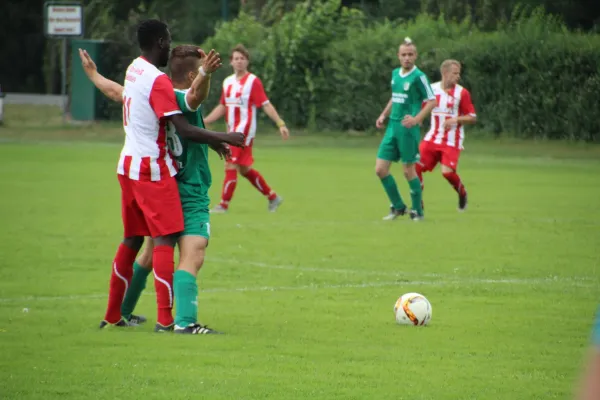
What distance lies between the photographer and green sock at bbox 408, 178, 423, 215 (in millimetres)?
16688

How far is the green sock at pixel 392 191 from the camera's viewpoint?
55.2 feet

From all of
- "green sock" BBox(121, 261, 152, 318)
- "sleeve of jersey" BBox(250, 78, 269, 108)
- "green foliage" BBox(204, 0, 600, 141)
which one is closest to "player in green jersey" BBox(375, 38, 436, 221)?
"sleeve of jersey" BBox(250, 78, 269, 108)

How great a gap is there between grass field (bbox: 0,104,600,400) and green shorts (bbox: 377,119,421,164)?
86 centimetres

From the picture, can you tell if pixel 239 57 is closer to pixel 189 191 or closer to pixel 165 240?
pixel 189 191

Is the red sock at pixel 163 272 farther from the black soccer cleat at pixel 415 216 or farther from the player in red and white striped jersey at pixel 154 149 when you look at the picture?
the black soccer cleat at pixel 415 216

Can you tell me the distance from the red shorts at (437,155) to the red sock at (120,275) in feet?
31.5

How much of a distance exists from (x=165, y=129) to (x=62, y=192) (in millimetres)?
12335

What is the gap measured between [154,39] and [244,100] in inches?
395

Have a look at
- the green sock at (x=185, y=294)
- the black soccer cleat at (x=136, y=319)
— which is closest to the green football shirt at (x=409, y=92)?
the black soccer cleat at (x=136, y=319)

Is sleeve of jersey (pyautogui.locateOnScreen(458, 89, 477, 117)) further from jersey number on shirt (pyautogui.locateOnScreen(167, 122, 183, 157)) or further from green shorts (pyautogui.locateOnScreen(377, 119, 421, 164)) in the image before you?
jersey number on shirt (pyautogui.locateOnScreen(167, 122, 183, 157))

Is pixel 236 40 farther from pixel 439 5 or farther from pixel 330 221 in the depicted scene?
pixel 330 221

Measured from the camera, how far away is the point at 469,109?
60.2ft

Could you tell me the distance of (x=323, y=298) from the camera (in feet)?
34.7

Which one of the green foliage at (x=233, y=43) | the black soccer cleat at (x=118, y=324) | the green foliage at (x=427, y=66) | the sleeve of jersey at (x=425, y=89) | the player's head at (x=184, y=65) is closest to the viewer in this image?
the player's head at (x=184, y=65)
